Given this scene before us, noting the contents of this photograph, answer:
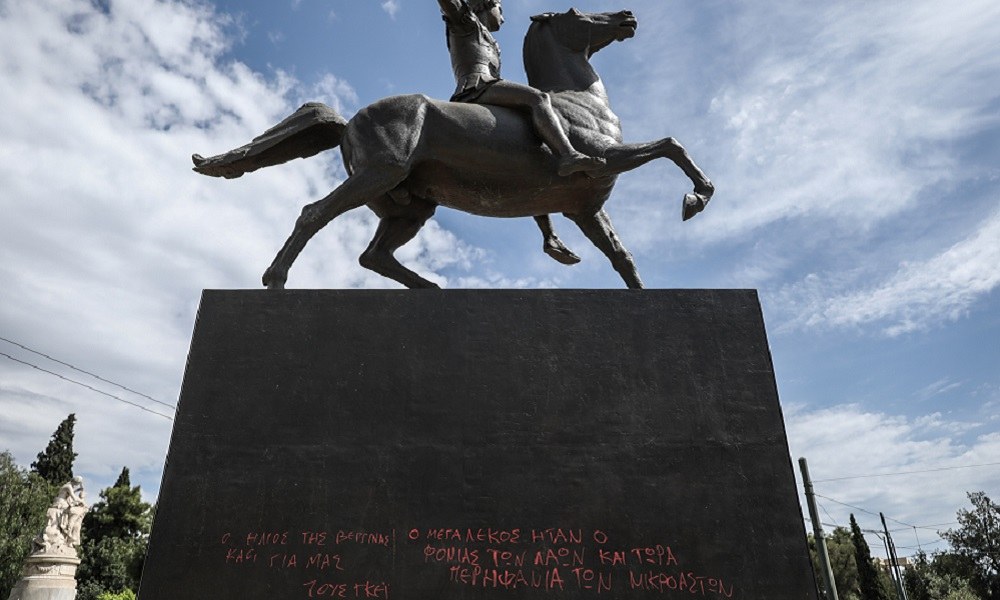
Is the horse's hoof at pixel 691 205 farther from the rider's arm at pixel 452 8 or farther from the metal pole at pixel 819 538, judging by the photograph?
the metal pole at pixel 819 538

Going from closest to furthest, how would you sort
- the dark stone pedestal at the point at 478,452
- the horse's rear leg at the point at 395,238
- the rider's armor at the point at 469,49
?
the dark stone pedestal at the point at 478,452 < the horse's rear leg at the point at 395,238 < the rider's armor at the point at 469,49

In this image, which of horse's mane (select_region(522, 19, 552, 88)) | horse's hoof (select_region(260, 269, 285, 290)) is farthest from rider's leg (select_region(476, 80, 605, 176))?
horse's hoof (select_region(260, 269, 285, 290))

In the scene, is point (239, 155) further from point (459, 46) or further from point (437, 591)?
point (437, 591)

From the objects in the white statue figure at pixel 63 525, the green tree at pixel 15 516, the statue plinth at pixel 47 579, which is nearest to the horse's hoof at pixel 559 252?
the statue plinth at pixel 47 579

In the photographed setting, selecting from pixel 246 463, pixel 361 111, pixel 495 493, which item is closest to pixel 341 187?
pixel 361 111

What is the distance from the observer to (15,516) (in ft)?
103

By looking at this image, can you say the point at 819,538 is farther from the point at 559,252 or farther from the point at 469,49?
the point at 469,49

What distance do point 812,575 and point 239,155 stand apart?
523 cm

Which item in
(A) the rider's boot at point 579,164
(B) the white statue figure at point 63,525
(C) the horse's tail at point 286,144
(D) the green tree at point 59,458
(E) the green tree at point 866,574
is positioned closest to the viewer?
(A) the rider's boot at point 579,164

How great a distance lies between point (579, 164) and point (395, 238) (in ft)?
6.06

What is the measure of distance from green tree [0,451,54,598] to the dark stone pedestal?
34007 millimetres

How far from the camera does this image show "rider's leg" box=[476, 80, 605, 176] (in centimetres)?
541

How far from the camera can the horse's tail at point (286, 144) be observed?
5590 millimetres

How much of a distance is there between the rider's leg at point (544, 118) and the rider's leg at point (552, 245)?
3.86ft
